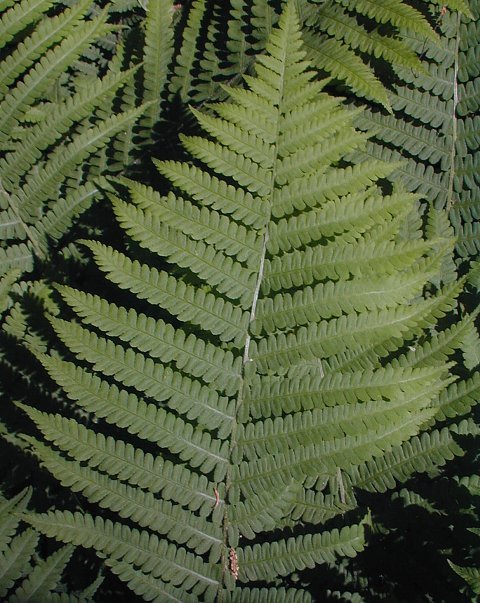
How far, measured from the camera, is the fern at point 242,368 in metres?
1.28

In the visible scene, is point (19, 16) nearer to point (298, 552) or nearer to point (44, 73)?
point (44, 73)

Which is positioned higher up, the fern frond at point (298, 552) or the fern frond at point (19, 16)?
the fern frond at point (19, 16)

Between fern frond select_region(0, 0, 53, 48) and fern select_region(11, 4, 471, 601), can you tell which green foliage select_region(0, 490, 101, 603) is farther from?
fern frond select_region(0, 0, 53, 48)

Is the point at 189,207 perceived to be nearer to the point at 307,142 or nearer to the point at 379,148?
the point at 307,142

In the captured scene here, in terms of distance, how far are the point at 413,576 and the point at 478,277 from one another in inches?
30.2

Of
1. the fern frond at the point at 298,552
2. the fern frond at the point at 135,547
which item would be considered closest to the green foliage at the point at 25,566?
the fern frond at the point at 135,547

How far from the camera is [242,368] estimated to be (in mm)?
1376

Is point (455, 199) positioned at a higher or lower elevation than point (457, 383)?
higher

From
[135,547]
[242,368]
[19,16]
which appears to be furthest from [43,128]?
[135,547]

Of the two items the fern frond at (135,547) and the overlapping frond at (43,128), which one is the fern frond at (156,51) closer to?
the overlapping frond at (43,128)

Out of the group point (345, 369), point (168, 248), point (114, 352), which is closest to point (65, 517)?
point (114, 352)

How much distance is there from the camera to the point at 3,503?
55.1 inches

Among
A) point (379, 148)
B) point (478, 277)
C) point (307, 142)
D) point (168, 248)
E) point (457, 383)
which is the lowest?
point (457, 383)

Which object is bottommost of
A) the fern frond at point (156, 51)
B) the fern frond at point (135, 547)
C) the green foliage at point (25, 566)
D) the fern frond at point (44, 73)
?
the green foliage at point (25, 566)
